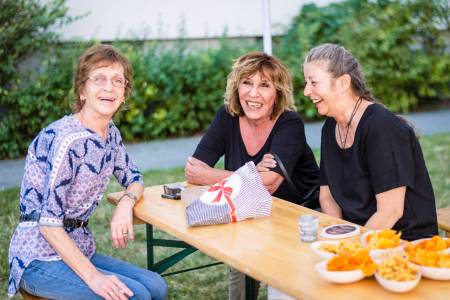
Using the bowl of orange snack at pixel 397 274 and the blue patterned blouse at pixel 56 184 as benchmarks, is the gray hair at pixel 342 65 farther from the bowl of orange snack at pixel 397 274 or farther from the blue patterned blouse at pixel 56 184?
the bowl of orange snack at pixel 397 274

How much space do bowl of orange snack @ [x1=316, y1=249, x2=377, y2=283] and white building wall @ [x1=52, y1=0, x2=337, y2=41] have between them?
23.2 feet

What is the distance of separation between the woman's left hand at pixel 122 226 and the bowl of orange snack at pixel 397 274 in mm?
1369

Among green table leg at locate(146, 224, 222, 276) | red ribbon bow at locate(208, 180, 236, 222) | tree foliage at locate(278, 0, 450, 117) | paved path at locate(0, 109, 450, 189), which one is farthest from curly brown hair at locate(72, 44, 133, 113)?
tree foliage at locate(278, 0, 450, 117)

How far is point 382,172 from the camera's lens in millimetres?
3100

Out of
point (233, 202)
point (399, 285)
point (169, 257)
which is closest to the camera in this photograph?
point (399, 285)

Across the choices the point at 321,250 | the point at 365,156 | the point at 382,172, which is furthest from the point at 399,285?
the point at 365,156

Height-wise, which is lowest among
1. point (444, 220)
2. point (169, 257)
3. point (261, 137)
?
point (169, 257)

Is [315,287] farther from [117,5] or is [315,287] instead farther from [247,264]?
[117,5]

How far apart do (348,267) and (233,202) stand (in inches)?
33.4

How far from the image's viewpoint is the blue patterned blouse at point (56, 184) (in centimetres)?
298

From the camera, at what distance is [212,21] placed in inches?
400

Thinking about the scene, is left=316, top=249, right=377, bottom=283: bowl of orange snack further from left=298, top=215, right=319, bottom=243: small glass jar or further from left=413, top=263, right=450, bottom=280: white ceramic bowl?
left=298, top=215, right=319, bottom=243: small glass jar

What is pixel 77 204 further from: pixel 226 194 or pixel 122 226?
pixel 226 194

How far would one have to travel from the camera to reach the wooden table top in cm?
224
